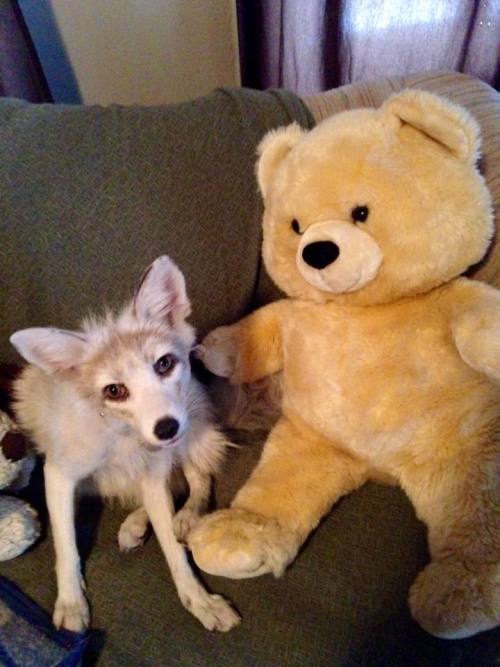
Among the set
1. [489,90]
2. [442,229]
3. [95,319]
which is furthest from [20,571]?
[489,90]

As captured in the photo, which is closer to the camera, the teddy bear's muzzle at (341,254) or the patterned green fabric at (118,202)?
the teddy bear's muzzle at (341,254)

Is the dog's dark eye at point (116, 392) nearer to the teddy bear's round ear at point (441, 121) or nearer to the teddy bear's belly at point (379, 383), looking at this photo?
the teddy bear's belly at point (379, 383)

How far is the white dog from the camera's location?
2.94 ft

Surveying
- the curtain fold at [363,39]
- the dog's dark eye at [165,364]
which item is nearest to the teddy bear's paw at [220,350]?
the dog's dark eye at [165,364]

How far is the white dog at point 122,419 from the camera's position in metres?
0.90

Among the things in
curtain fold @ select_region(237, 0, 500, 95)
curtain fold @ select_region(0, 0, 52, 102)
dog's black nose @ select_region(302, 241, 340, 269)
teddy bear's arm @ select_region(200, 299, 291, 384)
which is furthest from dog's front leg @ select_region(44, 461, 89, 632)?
curtain fold @ select_region(237, 0, 500, 95)

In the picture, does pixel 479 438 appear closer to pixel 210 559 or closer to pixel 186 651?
pixel 210 559

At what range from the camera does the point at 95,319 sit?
108 cm

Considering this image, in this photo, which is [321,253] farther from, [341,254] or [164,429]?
[164,429]

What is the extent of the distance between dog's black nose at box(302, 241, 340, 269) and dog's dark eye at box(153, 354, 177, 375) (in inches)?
12.3

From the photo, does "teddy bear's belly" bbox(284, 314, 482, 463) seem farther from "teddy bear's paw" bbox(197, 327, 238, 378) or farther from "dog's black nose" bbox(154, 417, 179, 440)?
"dog's black nose" bbox(154, 417, 179, 440)

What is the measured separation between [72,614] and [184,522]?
0.83 feet

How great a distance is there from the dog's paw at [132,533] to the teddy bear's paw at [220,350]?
14.4 inches

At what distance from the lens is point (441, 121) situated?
85 centimetres
